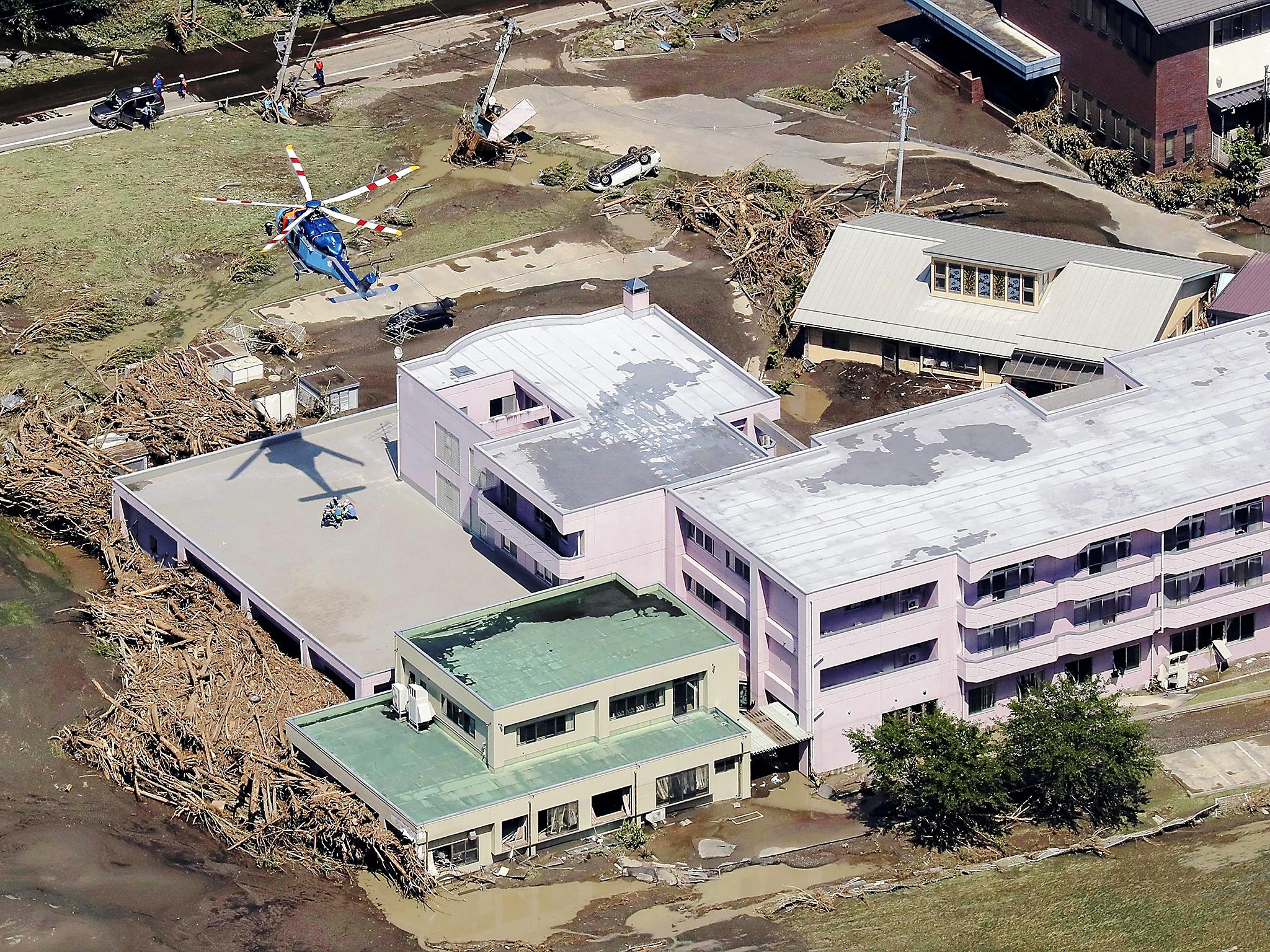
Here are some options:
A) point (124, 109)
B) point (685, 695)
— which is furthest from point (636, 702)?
point (124, 109)

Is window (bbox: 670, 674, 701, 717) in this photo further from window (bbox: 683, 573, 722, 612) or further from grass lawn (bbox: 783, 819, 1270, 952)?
grass lawn (bbox: 783, 819, 1270, 952)

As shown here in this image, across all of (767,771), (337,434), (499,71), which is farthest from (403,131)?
(767,771)

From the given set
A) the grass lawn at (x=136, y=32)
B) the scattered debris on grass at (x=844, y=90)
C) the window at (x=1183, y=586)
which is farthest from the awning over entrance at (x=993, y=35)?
the window at (x=1183, y=586)

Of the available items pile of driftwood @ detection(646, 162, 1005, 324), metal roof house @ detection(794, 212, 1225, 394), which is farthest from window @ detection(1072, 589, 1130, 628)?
pile of driftwood @ detection(646, 162, 1005, 324)

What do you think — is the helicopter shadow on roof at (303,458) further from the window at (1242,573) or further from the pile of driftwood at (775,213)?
the window at (1242,573)

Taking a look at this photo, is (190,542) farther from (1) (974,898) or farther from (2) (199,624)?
(1) (974,898)

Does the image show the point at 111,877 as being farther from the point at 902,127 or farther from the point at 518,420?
the point at 902,127
